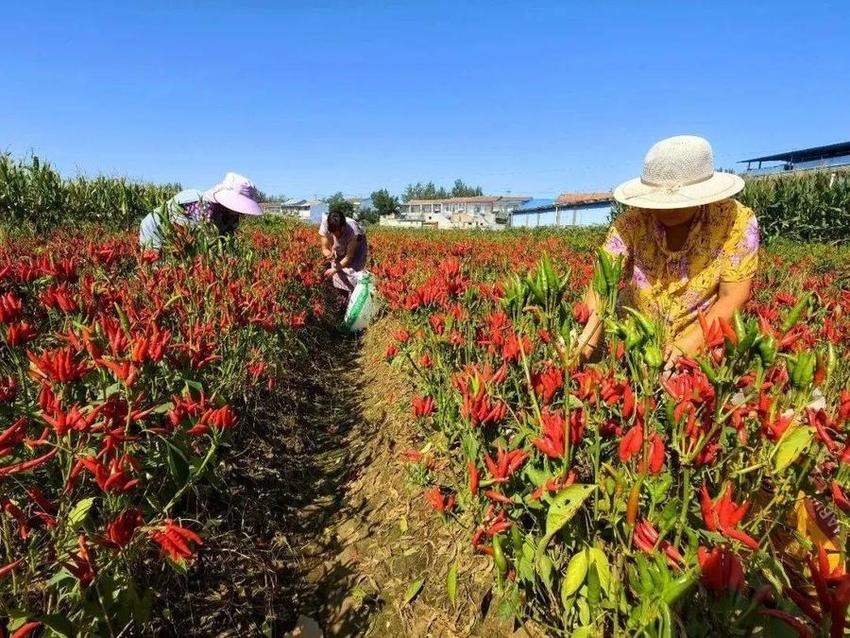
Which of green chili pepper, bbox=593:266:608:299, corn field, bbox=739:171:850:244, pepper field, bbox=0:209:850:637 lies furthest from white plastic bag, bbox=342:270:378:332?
corn field, bbox=739:171:850:244

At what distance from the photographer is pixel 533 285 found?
1597 mm

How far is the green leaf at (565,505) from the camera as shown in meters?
0.91

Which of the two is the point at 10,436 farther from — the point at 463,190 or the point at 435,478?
the point at 463,190

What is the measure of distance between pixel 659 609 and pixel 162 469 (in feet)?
5.34

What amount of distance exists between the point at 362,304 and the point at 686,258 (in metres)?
4.41

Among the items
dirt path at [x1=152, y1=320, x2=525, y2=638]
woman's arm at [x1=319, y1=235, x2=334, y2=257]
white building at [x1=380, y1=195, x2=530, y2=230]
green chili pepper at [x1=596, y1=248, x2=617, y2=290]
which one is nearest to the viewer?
green chili pepper at [x1=596, y1=248, x2=617, y2=290]

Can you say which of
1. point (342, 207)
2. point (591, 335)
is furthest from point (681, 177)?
point (342, 207)

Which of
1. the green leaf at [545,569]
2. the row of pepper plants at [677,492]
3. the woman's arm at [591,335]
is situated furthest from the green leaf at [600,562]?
the woman's arm at [591,335]

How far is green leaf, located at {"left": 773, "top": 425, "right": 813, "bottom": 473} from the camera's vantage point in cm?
93

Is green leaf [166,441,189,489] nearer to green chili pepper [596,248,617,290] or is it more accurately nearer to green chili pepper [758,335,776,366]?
green chili pepper [596,248,617,290]

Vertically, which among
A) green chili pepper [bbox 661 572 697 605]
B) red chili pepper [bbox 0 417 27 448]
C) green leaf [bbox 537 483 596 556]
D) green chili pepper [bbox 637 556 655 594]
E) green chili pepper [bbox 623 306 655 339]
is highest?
green chili pepper [bbox 623 306 655 339]

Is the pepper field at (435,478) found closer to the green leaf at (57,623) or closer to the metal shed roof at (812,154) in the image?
the green leaf at (57,623)

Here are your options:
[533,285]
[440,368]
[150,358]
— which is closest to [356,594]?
[440,368]

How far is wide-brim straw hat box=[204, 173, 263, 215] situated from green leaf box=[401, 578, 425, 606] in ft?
9.97
